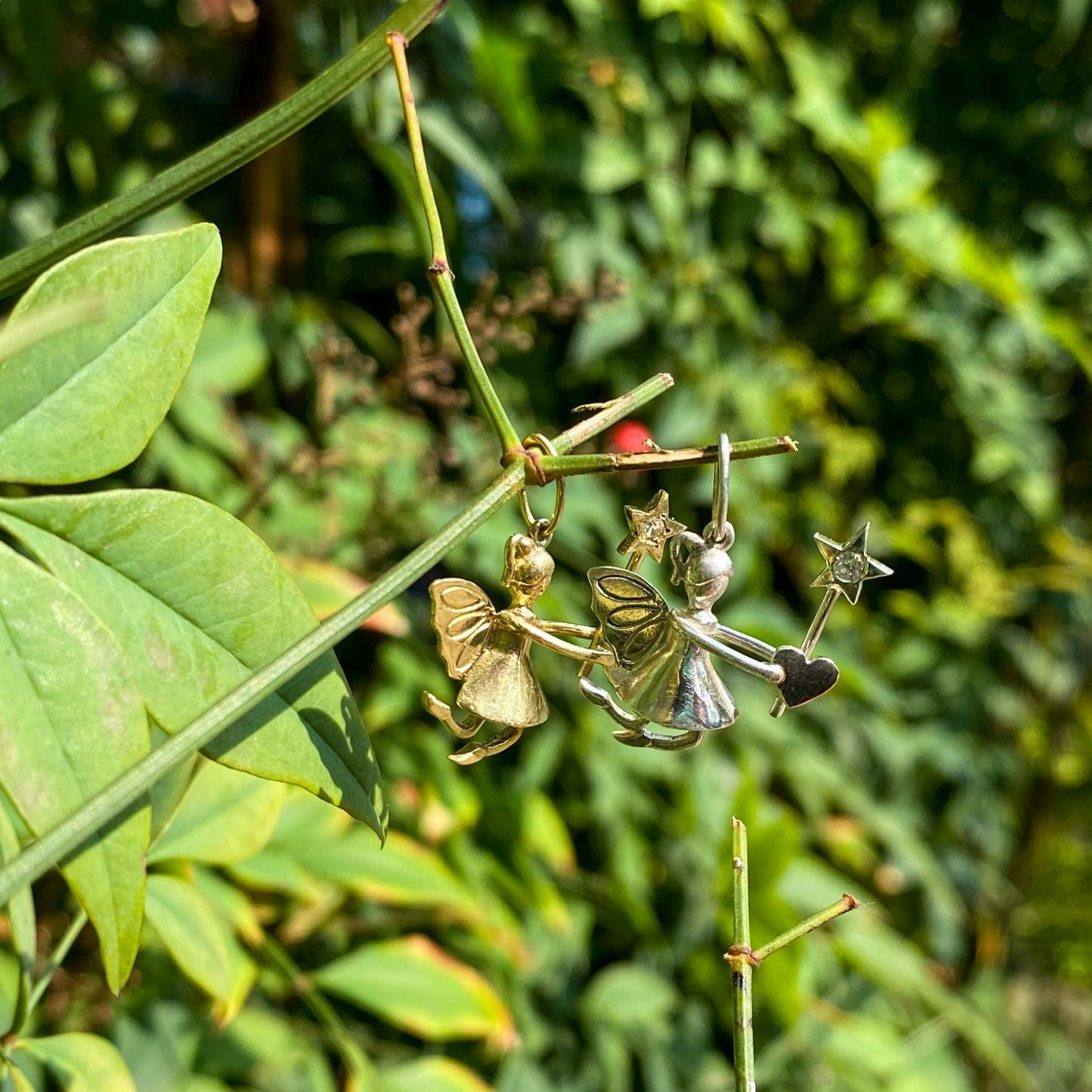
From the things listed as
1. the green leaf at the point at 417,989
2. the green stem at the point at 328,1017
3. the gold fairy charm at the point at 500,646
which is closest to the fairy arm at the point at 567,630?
the gold fairy charm at the point at 500,646

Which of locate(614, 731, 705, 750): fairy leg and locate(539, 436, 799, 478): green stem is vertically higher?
locate(539, 436, 799, 478): green stem

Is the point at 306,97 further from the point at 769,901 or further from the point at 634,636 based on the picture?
the point at 769,901

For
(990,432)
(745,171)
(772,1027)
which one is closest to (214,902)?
(772,1027)

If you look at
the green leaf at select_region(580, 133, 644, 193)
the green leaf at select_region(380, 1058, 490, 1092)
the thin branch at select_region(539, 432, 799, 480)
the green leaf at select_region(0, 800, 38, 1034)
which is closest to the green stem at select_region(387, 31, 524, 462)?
the thin branch at select_region(539, 432, 799, 480)

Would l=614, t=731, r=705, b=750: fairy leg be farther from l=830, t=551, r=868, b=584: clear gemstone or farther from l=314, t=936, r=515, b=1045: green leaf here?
l=314, t=936, r=515, b=1045: green leaf

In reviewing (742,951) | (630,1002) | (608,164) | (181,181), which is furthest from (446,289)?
(630,1002)

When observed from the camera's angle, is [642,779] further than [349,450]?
Yes

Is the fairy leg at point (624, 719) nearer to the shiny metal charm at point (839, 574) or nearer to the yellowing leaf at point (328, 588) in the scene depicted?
the shiny metal charm at point (839, 574)
